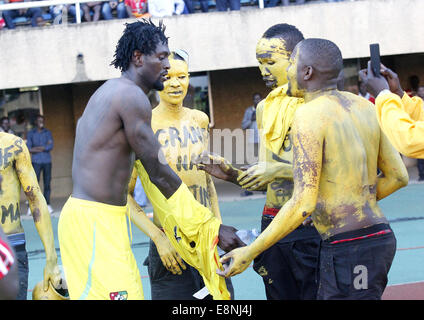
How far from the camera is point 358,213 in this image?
3350mm

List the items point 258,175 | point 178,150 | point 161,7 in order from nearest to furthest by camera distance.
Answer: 1. point 258,175
2. point 178,150
3. point 161,7

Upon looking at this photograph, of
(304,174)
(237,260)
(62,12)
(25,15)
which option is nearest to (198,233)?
(237,260)

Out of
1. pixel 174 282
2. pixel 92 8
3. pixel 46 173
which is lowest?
pixel 46 173

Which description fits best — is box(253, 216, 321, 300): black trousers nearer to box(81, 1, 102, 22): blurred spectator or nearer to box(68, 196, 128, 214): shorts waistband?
box(68, 196, 128, 214): shorts waistband

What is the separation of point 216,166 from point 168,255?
0.71 m

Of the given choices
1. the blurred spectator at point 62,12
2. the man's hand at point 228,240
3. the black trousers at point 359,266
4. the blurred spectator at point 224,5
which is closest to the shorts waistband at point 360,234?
the black trousers at point 359,266

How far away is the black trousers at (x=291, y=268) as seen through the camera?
4168 millimetres

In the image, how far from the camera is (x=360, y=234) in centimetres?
334

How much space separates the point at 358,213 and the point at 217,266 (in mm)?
903

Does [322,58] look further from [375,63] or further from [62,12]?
[62,12]

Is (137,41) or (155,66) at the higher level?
(137,41)

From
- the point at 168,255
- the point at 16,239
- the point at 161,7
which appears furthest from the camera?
the point at 161,7

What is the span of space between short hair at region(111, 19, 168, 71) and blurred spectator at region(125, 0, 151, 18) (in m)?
9.37
